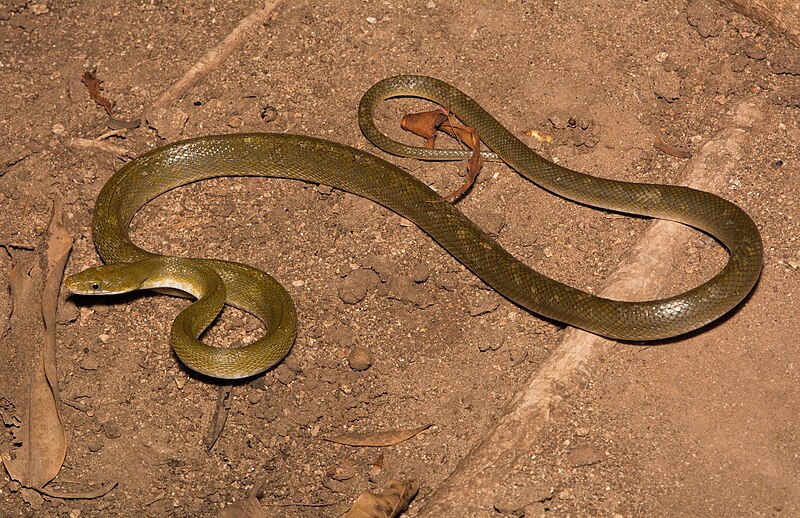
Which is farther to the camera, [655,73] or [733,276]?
[655,73]

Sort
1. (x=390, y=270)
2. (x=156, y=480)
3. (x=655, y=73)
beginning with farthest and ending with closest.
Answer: (x=655, y=73)
(x=390, y=270)
(x=156, y=480)

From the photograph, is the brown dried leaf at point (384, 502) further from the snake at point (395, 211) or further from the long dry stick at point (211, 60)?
the long dry stick at point (211, 60)

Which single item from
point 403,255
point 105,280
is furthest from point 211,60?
point 403,255

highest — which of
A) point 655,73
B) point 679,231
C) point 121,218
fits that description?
point 655,73

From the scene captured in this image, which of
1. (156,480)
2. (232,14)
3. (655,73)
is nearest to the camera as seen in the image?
(156,480)

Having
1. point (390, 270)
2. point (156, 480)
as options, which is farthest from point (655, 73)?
point (156, 480)

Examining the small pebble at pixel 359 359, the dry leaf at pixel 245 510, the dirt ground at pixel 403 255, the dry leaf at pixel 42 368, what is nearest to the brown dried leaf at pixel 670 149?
the dirt ground at pixel 403 255

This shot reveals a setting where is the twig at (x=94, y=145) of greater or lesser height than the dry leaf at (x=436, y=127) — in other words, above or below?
below

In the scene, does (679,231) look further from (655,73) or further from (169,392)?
(169,392)
